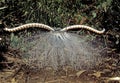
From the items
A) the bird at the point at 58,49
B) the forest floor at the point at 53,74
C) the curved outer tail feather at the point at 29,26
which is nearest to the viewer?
the forest floor at the point at 53,74

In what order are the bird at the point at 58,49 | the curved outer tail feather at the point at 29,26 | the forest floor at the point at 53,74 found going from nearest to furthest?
1. the forest floor at the point at 53,74
2. the bird at the point at 58,49
3. the curved outer tail feather at the point at 29,26

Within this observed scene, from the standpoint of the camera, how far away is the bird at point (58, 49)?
393cm

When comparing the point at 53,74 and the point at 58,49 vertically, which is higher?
the point at 58,49

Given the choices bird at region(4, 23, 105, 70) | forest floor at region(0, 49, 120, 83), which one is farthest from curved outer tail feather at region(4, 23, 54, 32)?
forest floor at region(0, 49, 120, 83)

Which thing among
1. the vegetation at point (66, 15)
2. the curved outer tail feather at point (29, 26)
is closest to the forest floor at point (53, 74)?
the vegetation at point (66, 15)

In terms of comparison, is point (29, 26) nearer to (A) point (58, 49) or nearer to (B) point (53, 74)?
(A) point (58, 49)

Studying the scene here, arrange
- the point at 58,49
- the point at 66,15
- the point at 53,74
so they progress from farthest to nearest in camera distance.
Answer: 1. the point at 66,15
2. the point at 58,49
3. the point at 53,74

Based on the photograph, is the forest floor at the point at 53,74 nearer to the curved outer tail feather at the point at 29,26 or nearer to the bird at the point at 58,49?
the bird at the point at 58,49

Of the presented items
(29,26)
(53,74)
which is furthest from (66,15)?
(53,74)

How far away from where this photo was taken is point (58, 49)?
13.6ft

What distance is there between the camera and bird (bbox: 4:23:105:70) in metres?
3.93

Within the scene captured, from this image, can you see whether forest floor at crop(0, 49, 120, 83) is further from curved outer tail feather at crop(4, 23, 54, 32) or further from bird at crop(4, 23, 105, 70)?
curved outer tail feather at crop(4, 23, 54, 32)

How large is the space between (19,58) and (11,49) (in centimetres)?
21

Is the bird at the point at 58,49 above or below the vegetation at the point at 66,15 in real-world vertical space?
below
